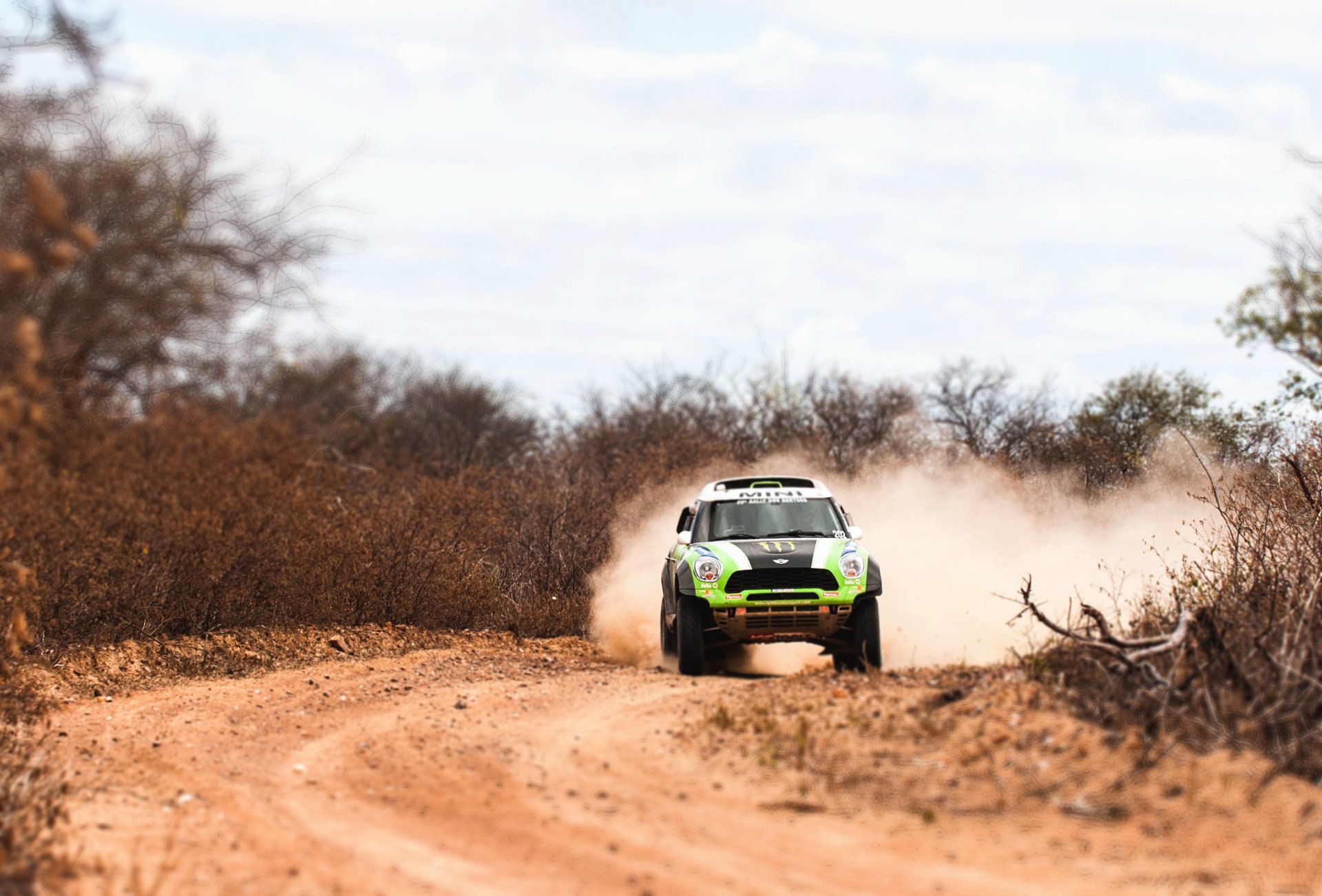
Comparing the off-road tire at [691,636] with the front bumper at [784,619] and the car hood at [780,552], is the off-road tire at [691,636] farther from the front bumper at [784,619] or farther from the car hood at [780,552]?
the car hood at [780,552]

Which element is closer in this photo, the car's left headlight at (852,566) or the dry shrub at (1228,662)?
the dry shrub at (1228,662)

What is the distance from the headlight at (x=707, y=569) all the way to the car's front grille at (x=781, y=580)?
155 mm

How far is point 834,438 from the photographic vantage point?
31156mm

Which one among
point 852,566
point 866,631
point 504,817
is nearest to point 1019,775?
point 504,817

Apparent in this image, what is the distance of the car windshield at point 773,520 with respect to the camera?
13.4 metres

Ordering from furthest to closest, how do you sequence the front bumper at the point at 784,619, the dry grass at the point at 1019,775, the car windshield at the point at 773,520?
1. the car windshield at the point at 773,520
2. the front bumper at the point at 784,619
3. the dry grass at the point at 1019,775

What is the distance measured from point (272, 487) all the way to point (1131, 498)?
47.5ft

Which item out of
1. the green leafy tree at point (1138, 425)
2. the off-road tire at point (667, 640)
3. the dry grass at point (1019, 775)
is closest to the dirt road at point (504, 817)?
the dry grass at point (1019, 775)

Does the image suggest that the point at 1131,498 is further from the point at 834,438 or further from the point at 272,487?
the point at 272,487

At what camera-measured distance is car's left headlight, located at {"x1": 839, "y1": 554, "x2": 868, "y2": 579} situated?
482 inches

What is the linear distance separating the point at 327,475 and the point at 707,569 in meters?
14.7

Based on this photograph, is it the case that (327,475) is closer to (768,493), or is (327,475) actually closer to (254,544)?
(254,544)

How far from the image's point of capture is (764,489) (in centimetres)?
1392

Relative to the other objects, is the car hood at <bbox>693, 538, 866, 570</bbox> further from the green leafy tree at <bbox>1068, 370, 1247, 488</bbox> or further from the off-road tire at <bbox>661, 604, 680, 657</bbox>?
the green leafy tree at <bbox>1068, 370, 1247, 488</bbox>
